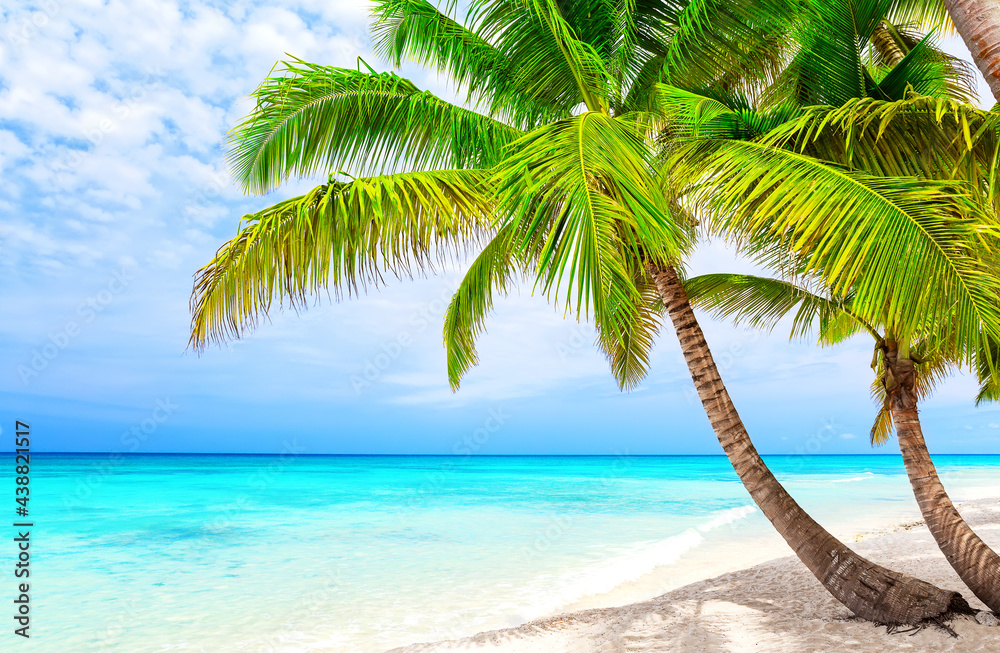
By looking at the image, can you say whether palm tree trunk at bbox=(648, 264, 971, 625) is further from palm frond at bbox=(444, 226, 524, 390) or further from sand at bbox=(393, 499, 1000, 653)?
palm frond at bbox=(444, 226, 524, 390)

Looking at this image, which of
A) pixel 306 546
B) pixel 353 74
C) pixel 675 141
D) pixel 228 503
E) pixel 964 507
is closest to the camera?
pixel 675 141

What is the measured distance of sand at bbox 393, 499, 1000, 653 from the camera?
4.07 m

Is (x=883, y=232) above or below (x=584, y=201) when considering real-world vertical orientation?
below

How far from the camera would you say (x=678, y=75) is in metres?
4.54

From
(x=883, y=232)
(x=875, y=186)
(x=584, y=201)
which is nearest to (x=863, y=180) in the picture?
(x=875, y=186)

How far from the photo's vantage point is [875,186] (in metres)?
3.04

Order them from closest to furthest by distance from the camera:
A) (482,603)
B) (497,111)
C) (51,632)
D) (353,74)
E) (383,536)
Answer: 1. (353,74)
2. (497,111)
3. (51,632)
4. (482,603)
5. (383,536)

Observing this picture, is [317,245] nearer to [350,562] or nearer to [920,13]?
[920,13]

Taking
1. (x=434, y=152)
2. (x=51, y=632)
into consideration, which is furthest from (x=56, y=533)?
(x=434, y=152)

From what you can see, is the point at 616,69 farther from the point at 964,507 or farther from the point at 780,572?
the point at 964,507

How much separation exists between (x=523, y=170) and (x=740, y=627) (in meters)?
3.97

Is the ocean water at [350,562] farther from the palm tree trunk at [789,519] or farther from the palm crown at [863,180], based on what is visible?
the palm crown at [863,180]

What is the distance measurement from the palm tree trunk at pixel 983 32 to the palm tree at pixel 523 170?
55 centimetres

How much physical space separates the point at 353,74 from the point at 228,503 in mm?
21277
